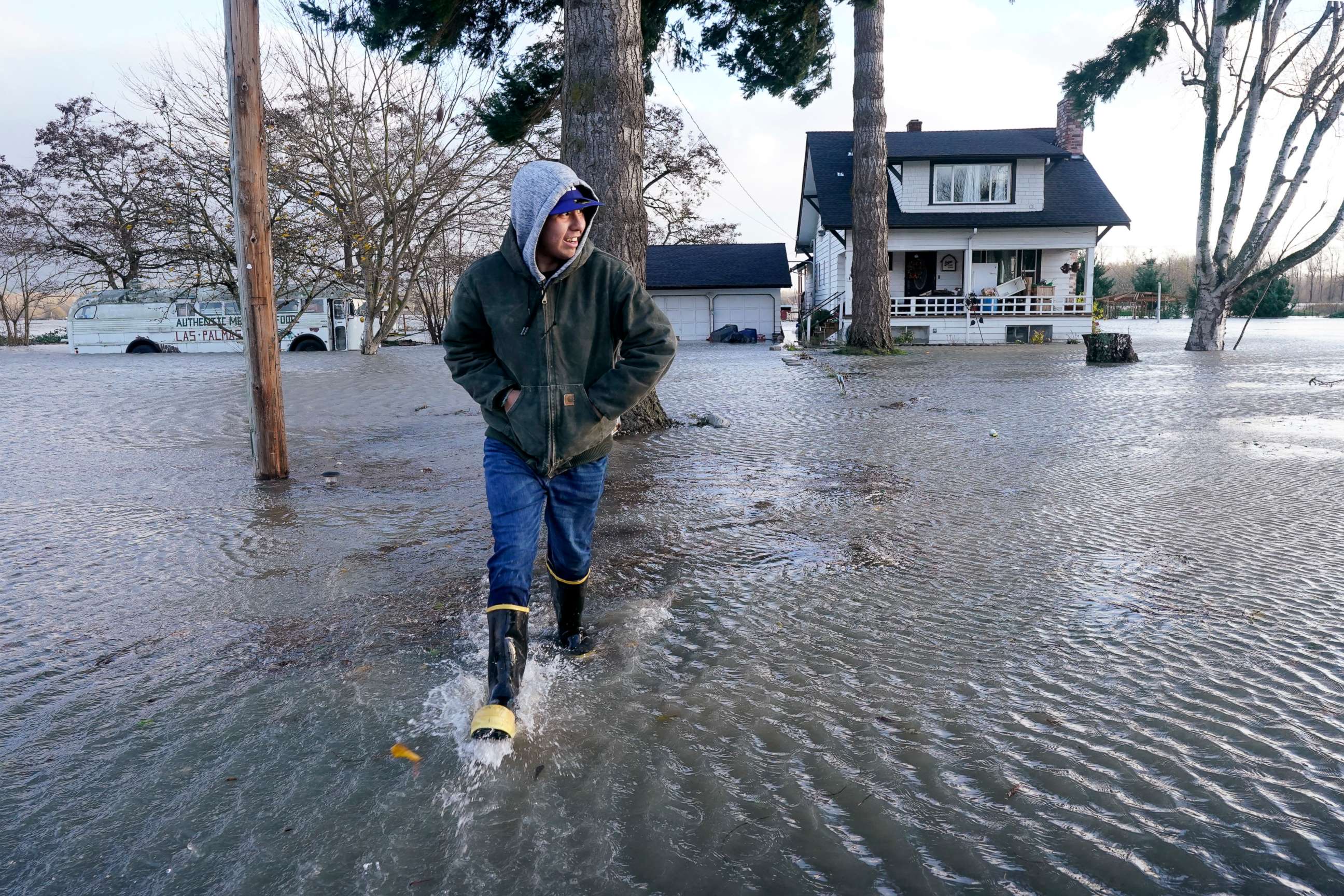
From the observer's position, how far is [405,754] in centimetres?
287

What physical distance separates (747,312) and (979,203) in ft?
42.9

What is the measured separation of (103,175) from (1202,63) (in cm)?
3560

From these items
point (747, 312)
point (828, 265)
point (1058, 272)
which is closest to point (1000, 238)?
point (1058, 272)

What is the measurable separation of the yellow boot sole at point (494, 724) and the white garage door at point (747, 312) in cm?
3996

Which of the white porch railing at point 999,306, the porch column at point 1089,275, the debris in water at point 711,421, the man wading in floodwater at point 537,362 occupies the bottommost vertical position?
the debris in water at point 711,421

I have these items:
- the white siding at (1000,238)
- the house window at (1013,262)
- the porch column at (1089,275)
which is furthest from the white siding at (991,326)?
the white siding at (1000,238)

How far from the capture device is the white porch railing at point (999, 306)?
30953 millimetres

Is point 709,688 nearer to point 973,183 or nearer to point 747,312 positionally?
point 973,183

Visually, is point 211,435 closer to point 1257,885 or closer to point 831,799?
point 831,799

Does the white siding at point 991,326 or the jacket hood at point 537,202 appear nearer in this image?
the jacket hood at point 537,202

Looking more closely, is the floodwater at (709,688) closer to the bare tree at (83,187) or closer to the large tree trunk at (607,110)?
the large tree trunk at (607,110)

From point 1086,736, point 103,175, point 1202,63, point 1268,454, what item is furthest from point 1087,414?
point 103,175

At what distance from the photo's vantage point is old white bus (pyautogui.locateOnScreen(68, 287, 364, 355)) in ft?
107

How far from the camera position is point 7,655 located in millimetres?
3775
